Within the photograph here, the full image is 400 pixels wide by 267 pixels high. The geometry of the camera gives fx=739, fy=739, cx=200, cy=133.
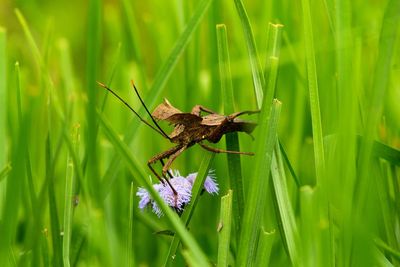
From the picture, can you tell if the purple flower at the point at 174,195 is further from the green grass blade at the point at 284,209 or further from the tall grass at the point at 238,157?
the green grass blade at the point at 284,209

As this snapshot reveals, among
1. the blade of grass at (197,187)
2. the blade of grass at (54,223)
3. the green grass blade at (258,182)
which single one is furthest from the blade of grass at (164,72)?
the green grass blade at (258,182)

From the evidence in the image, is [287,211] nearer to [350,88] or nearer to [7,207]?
[350,88]

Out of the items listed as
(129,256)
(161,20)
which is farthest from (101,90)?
(129,256)

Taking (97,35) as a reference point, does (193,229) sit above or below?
below

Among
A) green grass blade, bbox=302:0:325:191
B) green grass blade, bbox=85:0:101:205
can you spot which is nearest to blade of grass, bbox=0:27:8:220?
green grass blade, bbox=85:0:101:205

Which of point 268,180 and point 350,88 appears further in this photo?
point 268,180

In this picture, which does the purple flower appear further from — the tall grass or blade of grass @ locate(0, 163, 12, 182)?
blade of grass @ locate(0, 163, 12, 182)

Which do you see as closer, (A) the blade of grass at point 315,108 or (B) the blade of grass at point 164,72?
(A) the blade of grass at point 315,108
